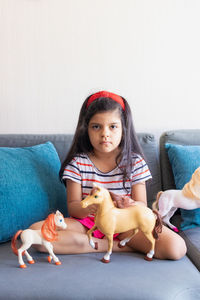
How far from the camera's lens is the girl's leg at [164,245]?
3.47 feet

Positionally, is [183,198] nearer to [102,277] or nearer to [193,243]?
[193,243]

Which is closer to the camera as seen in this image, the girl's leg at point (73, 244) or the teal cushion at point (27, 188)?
the girl's leg at point (73, 244)

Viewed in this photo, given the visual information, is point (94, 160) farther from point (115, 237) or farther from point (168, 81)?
point (168, 81)

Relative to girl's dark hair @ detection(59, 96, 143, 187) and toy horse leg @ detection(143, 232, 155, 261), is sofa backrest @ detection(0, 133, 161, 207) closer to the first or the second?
girl's dark hair @ detection(59, 96, 143, 187)

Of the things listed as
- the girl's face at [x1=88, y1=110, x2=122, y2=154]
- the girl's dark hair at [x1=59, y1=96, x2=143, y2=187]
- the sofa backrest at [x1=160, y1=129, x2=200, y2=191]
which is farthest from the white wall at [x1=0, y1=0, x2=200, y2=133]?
the girl's face at [x1=88, y1=110, x2=122, y2=154]

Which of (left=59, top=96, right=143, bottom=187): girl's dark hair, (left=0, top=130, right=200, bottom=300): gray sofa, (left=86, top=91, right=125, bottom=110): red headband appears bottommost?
(left=0, top=130, right=200, bottom=300): gray sofa

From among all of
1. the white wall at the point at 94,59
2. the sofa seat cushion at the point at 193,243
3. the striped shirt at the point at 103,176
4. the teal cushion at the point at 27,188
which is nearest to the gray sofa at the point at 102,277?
the sofa seat cushion at the point at 193,243

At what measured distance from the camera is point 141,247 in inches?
43.9

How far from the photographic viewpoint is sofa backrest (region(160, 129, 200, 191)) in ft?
5.10

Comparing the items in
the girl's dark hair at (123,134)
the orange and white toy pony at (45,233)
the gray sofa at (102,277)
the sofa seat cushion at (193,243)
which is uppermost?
the girl's dark hair at (123,134)

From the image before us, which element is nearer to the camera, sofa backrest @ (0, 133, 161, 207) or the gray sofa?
the gray sofa

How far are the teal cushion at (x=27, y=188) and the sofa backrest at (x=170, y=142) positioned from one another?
0.50 m

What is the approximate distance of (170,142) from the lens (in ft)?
5.21

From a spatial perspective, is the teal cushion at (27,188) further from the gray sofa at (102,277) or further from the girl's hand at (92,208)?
the girl's hand at (92,208)
